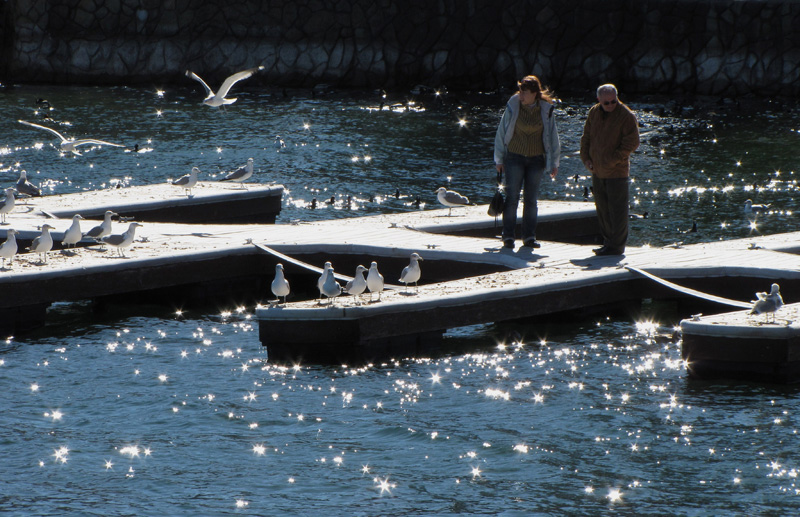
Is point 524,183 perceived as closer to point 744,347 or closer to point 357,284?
point 357,284

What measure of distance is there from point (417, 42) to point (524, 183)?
2435 cm

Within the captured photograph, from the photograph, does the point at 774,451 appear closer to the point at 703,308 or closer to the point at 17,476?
the point at 703,308

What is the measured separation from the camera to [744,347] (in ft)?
38.7

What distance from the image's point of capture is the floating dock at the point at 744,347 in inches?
460

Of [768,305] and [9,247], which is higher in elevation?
[768,305]

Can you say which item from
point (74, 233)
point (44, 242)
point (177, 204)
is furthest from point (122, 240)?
point (177, 204)

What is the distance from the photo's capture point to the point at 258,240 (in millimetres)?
16344

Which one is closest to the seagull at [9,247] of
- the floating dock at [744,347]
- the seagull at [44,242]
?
the seagull at [44,242]

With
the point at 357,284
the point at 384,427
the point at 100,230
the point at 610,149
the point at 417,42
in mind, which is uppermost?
the point at 417,42

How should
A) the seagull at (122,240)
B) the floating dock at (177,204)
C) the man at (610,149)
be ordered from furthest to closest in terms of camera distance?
1. the floating dock at (177,204)
2. the seagull at (122,240)
3. the man at (610,149)

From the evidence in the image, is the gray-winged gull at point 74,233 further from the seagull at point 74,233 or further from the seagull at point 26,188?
the seagull at point 26,188

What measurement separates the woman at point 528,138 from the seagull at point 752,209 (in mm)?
8699

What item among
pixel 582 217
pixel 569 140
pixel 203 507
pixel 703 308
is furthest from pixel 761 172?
pixel 203 507

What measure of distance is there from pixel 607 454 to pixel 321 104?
87.5 ft
